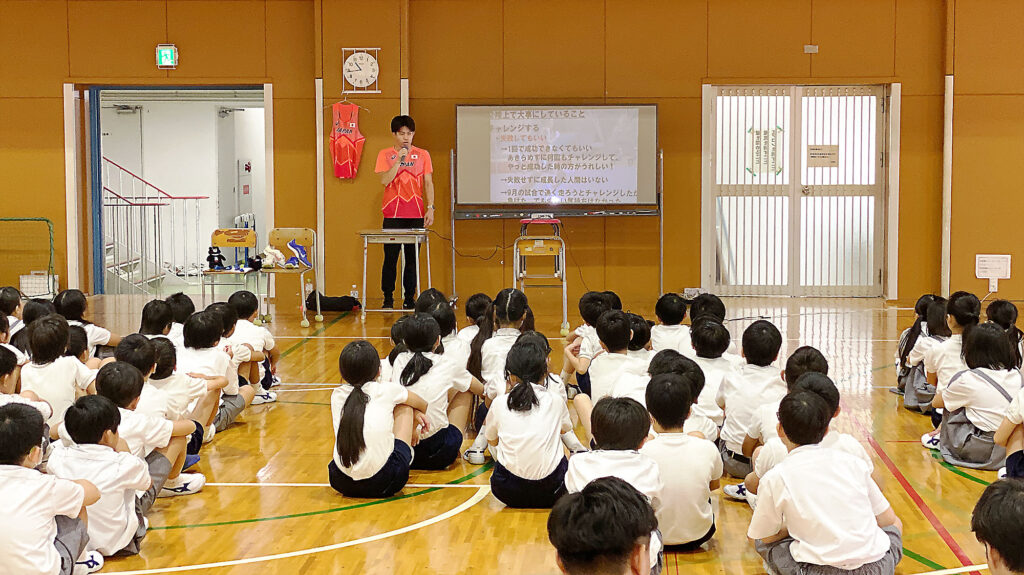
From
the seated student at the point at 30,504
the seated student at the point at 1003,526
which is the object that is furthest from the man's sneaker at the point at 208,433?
the seated student at the point at 1003,526

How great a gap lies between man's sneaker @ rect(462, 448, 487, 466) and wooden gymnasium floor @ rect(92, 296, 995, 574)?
0.05 meters

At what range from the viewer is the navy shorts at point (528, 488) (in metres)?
3.94

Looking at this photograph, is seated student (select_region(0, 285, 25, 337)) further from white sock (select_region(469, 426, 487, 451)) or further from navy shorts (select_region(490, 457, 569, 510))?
navy shorts (select_region(490, 457, 569, 510))

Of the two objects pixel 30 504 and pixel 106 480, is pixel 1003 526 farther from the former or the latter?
pixel 106 480

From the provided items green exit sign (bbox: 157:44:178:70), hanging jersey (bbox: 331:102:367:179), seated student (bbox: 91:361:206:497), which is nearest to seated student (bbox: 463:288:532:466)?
seated student (bbox: 91:361:206:497)

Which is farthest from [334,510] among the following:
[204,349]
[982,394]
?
[982,394]

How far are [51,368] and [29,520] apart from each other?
1586mm

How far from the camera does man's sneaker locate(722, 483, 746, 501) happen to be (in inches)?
160

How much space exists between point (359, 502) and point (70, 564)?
1247 millimetres

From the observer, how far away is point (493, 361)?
15.8 ft

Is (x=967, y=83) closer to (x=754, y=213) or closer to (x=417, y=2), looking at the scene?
(x=754, y=213)

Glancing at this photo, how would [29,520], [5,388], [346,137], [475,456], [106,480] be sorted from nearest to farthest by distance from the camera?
[29,520], [106,480], [5,388], [475,456], [346,137]

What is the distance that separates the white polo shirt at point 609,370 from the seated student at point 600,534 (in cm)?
258

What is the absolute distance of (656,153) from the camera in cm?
984
